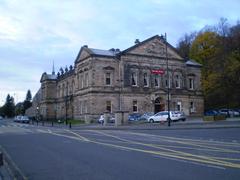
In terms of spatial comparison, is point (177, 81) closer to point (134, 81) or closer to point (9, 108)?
point (134, 81)

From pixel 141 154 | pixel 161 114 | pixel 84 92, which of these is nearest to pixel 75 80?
pixel 84 92

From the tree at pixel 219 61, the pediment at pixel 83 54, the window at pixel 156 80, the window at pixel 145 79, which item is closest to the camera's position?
the tree at pixel 219 61

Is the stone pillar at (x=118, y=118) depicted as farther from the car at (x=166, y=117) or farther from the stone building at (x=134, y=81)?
the stone building at (x=134, y=81)

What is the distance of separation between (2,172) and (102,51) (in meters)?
61.0

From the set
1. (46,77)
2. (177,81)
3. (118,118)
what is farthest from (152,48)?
(46,77)

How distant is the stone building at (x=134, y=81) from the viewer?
6700 cm

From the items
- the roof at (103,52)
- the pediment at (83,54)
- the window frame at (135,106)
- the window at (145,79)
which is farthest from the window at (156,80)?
the pediment at (83,54)

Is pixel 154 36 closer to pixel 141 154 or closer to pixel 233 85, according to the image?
pixel 233 85

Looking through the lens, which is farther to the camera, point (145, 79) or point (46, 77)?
point (46, 77)

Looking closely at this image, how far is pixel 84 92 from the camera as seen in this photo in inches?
2744

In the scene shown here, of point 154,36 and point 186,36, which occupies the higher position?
point 186,36

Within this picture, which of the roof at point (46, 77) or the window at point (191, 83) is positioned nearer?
the window at point (191, 83)

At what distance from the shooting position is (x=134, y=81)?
6988 cm

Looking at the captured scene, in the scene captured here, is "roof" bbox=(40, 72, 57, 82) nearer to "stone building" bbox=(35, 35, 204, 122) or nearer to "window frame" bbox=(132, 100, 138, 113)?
"stone building" bbox=(35, 35, 204, 122)
